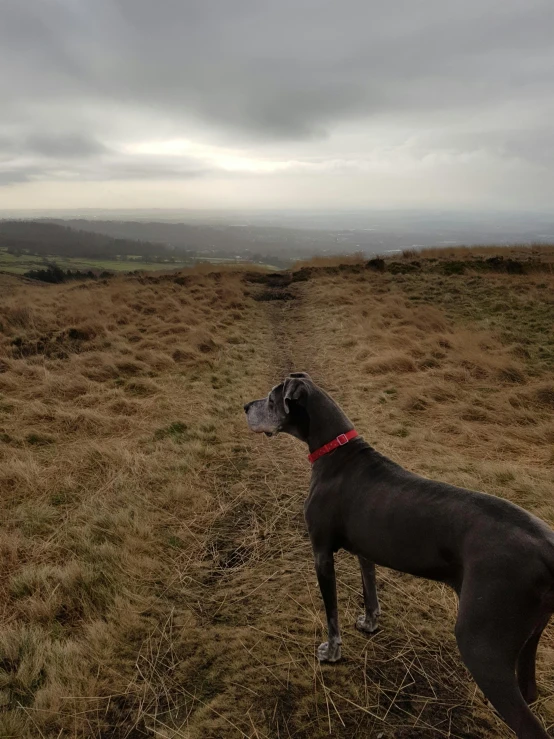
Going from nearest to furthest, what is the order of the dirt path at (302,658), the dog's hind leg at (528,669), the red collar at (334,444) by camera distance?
1. the dog's hind leg at (528,669)
2. the dirt path at (302,658)
3. the red collar at (334,444)

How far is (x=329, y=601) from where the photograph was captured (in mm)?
3127

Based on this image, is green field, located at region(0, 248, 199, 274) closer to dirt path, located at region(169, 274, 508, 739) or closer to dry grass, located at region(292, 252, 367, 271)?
dry grass, located at region(292, 252, 367, 271)

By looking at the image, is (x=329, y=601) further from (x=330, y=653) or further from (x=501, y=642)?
(x=501, y=642)

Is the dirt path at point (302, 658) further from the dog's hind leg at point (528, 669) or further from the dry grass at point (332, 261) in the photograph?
the dry grass at point (332, 261)

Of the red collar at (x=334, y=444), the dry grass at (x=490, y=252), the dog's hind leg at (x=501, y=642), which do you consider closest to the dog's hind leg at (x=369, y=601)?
the red collar at (x=334, y=444)

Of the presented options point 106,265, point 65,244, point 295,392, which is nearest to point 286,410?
point 295,392

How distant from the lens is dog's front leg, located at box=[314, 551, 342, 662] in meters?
3.07

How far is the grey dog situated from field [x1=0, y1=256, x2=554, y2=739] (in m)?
0.52

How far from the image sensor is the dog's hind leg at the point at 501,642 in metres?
1.96

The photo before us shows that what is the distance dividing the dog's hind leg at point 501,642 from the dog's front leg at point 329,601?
3.86 feet

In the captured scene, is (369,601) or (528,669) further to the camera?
(369,601)

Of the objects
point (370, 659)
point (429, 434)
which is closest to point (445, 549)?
point (370, 659)

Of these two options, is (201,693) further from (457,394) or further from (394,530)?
(457,394)

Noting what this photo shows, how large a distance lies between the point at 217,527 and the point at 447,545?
3.15m
